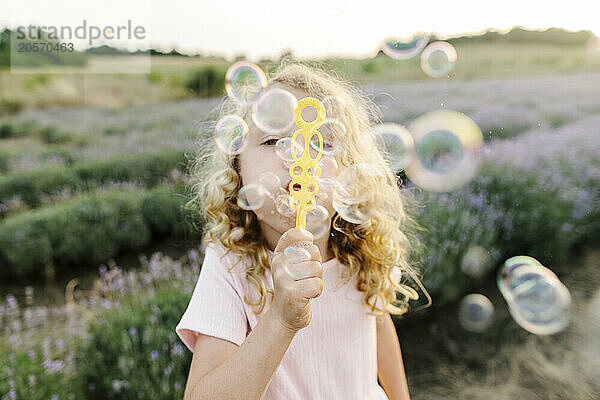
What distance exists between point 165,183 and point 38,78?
8.04 ft

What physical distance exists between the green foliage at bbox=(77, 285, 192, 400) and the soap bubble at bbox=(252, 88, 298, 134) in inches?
48.6

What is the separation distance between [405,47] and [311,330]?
143cm

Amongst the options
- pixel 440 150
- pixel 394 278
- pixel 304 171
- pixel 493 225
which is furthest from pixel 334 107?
pixel 440 150

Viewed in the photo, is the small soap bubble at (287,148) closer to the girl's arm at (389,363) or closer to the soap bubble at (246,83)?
the soap bubble at (246,83)

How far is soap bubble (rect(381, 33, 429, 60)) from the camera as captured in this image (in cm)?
217

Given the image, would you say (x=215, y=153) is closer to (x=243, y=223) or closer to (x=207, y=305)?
(x=243, y=223)

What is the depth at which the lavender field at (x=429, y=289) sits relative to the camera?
216 centimetres

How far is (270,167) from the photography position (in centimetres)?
117

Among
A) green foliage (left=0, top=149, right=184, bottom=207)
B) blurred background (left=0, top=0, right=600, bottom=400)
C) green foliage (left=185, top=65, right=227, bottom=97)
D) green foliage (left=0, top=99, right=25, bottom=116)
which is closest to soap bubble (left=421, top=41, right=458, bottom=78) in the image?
blurred background (left=0, top=0, right=600, bottom=400)

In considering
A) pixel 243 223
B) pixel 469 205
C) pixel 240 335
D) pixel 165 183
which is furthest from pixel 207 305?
pixel 165 183

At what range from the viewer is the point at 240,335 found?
45.8 inches

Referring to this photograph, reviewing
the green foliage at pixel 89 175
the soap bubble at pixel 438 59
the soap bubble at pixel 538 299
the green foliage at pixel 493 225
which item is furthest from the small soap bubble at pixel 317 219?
the green foliage at pixel 89 175

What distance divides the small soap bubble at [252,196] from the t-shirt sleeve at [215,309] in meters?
0.16

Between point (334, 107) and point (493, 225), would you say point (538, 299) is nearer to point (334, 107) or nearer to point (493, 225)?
point (334, 107)
